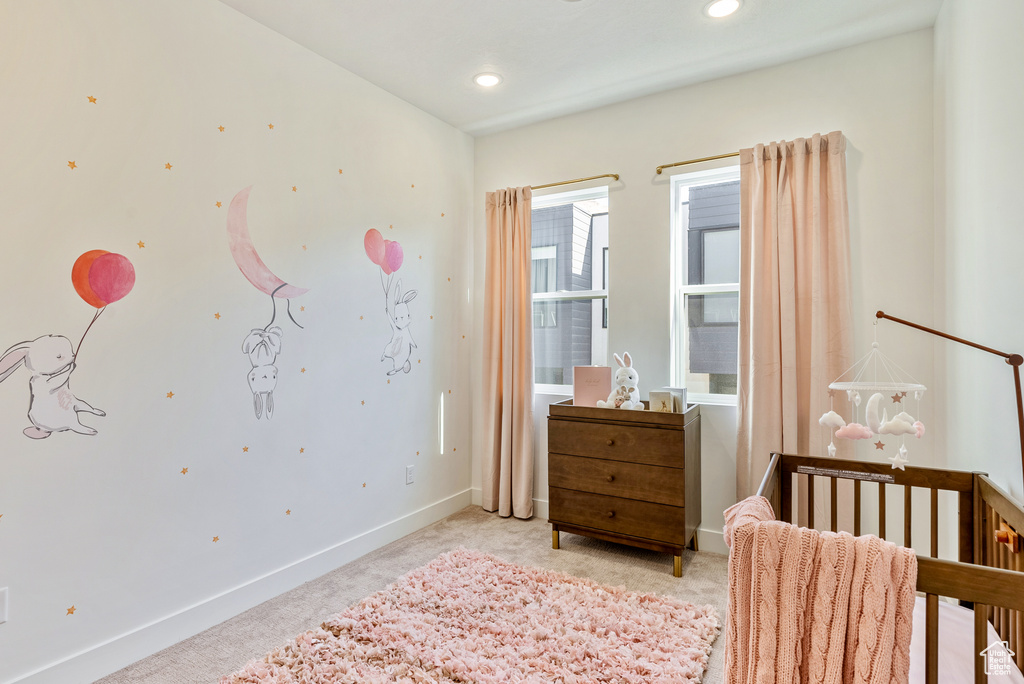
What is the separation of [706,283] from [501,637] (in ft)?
6.64

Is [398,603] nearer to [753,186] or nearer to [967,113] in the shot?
[753,186]

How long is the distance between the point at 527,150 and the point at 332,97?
4.20ft

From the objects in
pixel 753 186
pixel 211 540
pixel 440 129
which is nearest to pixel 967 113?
pixel 753 186

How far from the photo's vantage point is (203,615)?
83.0 inches

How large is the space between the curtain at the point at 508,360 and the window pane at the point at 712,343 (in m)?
0.95

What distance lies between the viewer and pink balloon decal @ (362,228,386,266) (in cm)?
286

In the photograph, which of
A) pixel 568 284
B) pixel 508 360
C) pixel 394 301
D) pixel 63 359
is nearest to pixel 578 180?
pixel 568 284

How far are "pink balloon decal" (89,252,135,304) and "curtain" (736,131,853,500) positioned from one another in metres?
2.63

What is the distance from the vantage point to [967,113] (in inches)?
75.5

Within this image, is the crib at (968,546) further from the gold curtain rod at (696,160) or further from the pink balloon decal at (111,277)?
the pink balloon decal at (111,277)

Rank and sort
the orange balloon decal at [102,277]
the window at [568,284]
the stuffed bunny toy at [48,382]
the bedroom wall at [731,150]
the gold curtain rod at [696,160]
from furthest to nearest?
the window at [568,284] < the gold curtain rod at [696,160] < the bedroom wall at [731,150] < the orange balloon decal at [102,277] < the stuffed bunny toy at [48,382]

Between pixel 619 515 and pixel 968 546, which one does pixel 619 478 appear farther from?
pixel 968 546

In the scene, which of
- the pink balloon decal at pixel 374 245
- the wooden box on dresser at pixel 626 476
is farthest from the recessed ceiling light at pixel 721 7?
the pink balloon decal at pixel 374 245

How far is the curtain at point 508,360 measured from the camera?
3.36m
